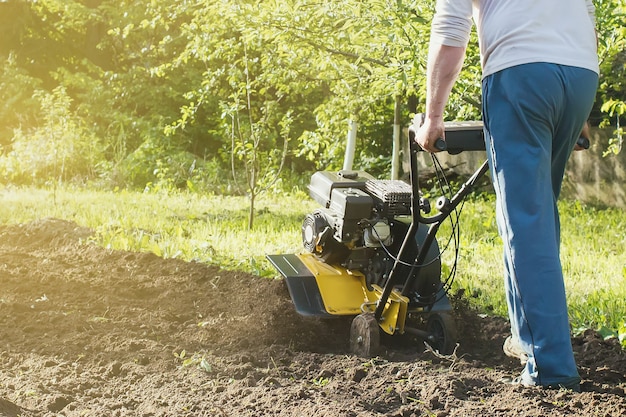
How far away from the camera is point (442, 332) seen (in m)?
3.96

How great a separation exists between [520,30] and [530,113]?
0.29m

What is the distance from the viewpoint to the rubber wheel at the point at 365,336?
3836 millimetres

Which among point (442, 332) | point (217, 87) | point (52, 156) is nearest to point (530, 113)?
point (442, 332)

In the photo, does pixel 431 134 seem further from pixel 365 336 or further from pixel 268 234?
pixel 268 234

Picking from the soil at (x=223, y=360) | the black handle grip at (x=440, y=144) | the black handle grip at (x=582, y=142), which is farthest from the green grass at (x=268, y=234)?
the black handle grip at (x=440, y=144)

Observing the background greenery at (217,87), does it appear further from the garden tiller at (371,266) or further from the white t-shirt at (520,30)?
the white t-shirt at (520,30)

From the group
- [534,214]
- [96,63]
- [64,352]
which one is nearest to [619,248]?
[534,214]

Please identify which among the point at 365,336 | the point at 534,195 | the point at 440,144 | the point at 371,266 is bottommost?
the point at 365,336

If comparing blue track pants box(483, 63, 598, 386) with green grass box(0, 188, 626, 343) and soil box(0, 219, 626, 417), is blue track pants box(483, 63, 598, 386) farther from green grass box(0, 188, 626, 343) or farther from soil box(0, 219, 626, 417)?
green grass box(0, 188, 626, 343)

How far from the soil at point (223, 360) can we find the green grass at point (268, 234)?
60 centimetres

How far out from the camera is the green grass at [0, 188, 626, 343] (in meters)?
5.13

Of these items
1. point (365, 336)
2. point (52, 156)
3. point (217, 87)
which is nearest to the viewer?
point (365, 336)

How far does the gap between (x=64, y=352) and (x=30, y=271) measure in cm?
177

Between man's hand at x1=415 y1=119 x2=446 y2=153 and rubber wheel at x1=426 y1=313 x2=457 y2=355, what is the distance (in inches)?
40.6
